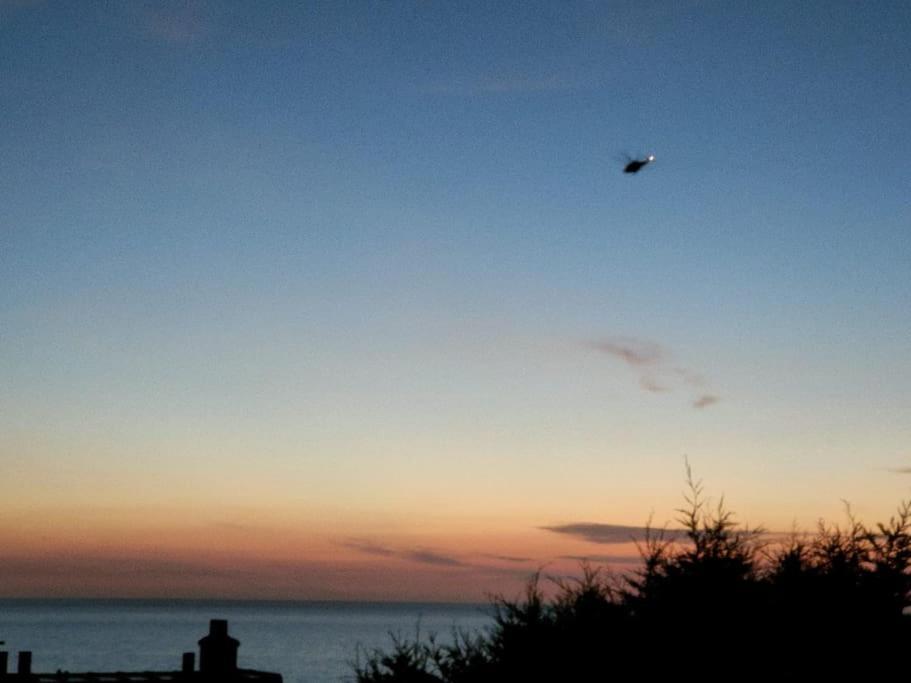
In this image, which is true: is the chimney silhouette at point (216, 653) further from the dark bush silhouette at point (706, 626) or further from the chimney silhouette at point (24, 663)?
the chimney silhouette at point (24, 663)

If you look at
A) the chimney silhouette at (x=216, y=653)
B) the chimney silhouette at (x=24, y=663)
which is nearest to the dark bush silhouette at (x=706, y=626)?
the chimney silhouette at (x=216, y=653)

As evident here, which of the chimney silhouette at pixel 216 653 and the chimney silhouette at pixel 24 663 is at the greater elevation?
the chimney silhouette at pixel 216 653

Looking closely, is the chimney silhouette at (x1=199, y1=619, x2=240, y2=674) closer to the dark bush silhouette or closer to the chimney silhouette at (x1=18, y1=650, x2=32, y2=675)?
the dark bush silhouette

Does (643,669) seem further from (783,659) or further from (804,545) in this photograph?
(804,545)

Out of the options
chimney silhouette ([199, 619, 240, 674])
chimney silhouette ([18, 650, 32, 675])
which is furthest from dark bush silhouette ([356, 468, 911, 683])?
chimney silhouette ([18, 650, 32, 675])

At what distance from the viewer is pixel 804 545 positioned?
22.8 meters

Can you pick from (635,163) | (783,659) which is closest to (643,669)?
(783,659)

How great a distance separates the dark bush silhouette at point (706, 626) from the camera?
60.0 feet

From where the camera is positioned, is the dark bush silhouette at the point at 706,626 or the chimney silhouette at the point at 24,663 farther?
the chimney silhouette at the point at 24,663

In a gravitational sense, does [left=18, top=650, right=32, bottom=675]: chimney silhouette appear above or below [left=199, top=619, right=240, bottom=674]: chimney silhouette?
below

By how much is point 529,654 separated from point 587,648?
3.96 feet

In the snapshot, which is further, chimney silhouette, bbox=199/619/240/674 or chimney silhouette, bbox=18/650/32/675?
chimney silhouette, bbox=18/650/32/675

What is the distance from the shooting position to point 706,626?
18547 millimetres

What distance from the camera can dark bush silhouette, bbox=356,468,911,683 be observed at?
60.0 feet
